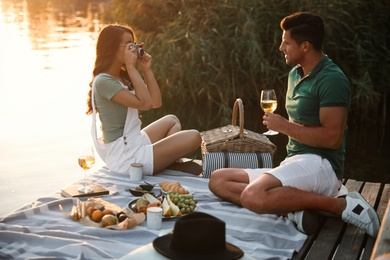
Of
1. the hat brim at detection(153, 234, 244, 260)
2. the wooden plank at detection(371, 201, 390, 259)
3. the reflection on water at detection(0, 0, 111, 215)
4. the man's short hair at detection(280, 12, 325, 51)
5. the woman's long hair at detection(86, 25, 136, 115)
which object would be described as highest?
the man's short hair at detection(280, 12, 325, 51)

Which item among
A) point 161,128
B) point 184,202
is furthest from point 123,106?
point 184,202

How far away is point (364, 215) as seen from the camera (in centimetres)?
423

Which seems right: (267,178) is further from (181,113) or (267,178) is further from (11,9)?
(11,9)

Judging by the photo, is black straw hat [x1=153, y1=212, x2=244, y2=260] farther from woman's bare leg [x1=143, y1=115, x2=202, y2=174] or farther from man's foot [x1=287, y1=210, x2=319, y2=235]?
woman's bare leg [x1=143, y1=115, x2=202, y2=174]

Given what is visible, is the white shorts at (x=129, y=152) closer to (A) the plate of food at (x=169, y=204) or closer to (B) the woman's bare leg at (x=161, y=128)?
(B) the woman's bare leg at (x=161, y=128)

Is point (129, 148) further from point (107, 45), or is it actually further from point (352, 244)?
point (352, 244)

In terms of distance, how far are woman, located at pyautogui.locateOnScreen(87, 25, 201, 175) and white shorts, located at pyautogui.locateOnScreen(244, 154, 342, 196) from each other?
1.35m

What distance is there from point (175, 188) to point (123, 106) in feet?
2.86

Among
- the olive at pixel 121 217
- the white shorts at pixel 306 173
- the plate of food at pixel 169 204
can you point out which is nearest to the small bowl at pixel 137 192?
the plate of food at pixel 169 204

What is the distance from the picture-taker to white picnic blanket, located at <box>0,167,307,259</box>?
3.93 meters

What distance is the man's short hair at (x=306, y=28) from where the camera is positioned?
170 inches

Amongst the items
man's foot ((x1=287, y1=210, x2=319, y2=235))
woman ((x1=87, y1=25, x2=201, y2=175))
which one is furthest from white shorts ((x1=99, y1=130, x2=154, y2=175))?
man's foot ((x1=287, y1=210, x2=319, y2=235))

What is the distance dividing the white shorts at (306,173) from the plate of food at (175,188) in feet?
2.40

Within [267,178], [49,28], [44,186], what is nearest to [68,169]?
[44,186]
